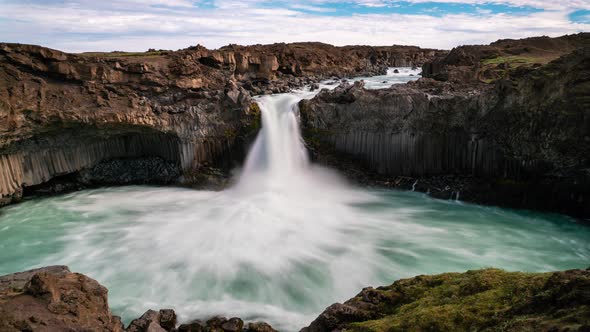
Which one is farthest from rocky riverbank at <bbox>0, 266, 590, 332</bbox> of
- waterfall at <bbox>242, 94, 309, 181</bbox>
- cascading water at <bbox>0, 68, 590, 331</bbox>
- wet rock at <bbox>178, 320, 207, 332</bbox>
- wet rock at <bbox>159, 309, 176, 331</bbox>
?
waterfall at <bbox>242, 94, 309, 181</bbox>

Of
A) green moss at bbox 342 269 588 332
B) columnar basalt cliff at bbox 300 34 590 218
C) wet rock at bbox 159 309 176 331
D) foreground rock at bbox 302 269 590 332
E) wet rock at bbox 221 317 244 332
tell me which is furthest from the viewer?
columnar basalt cliff at bbox 300 34 590 218

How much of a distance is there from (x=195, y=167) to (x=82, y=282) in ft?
53.1

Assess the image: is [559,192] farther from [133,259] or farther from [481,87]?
[133,259]

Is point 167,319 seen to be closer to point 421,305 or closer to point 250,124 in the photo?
point 421,305

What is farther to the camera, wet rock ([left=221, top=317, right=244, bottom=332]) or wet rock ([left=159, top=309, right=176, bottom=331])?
wet rock ([left=159, top=309, right=176, bottom=331])

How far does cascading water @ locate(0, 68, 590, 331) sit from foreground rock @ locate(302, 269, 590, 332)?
142 inches

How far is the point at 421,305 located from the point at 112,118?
1995 cm

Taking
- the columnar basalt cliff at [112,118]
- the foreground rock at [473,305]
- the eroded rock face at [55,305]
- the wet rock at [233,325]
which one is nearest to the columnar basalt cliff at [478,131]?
the columnar basalt cliff at [112,118]

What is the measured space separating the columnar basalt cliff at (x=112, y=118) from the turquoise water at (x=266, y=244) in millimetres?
2174

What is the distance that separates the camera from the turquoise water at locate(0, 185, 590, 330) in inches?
509

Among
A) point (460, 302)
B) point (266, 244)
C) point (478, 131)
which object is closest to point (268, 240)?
point (266, 244)

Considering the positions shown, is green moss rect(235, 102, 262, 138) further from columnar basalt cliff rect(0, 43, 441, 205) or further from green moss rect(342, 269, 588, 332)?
green moss rect(342, 269, 588, 332)

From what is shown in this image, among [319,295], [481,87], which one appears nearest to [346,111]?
[481,87]

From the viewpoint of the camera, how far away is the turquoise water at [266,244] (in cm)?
1294
